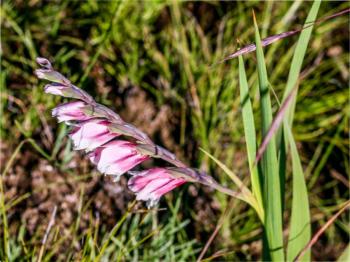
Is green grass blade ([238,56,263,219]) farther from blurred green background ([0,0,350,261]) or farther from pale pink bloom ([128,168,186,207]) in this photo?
blurred green background ([0,0,350,261])

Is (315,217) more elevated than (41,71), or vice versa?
(41,71)

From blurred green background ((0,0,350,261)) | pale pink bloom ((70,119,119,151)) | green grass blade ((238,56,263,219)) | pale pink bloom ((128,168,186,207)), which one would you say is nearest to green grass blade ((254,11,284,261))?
green grass blade ((238,56,263,219))

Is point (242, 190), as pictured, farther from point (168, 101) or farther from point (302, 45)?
point (168, 101)

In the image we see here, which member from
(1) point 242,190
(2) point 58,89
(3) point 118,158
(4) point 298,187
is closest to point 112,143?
(3) point 118,158

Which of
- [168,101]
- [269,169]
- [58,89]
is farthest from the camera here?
[168,101]

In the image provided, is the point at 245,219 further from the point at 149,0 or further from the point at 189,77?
the point at 149,0

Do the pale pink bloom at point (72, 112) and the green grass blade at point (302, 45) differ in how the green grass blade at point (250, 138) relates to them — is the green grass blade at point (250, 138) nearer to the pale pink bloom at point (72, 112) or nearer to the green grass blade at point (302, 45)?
the green grass blade at point (302, 45)

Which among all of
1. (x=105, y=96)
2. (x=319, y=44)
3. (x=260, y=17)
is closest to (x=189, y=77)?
(x=105, y=96)

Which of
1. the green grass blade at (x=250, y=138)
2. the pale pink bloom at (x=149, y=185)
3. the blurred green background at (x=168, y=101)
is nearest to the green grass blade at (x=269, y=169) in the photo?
the green grass blade at (x=250, y=138)
